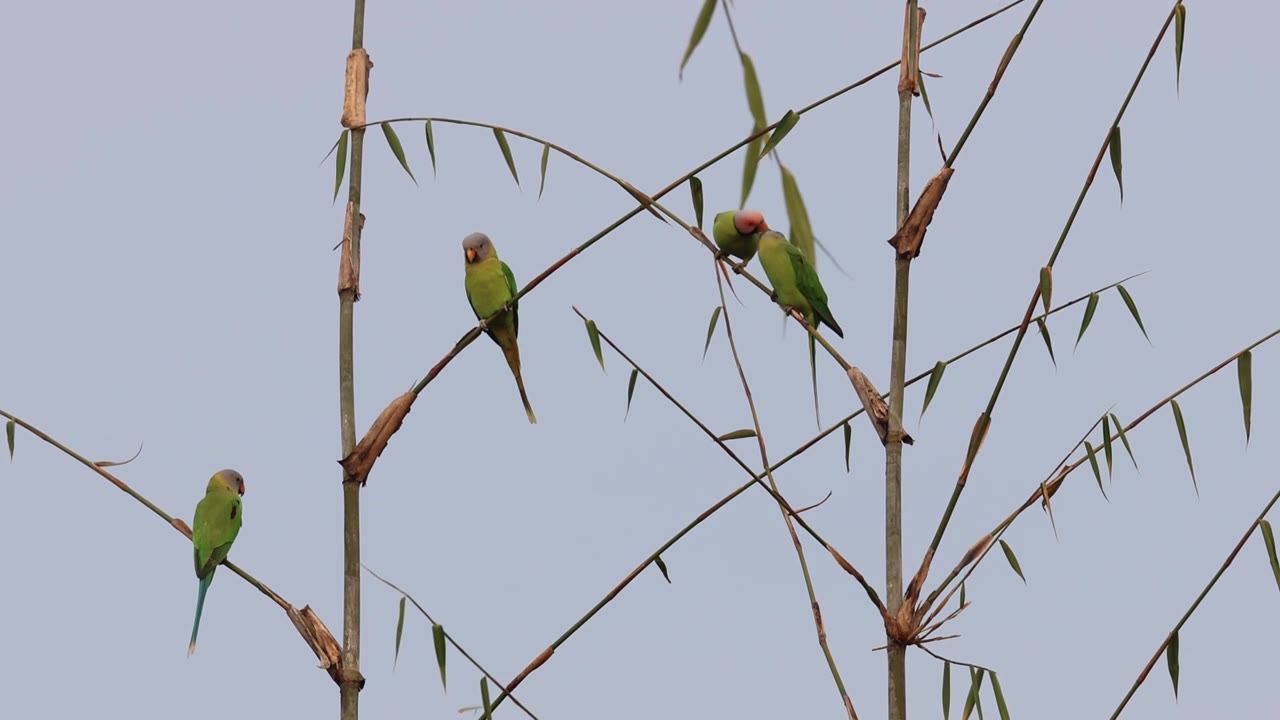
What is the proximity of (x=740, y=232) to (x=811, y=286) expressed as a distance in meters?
0.45

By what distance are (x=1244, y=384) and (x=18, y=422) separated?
2.75 m

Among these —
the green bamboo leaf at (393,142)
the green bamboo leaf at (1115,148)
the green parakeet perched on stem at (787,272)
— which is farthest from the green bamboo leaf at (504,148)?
the green parakeet perched on stem at (787,272)

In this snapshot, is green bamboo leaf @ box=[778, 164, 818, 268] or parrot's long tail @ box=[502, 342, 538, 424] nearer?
green bamboo leaf @ box=[778, 164, 818, 268]

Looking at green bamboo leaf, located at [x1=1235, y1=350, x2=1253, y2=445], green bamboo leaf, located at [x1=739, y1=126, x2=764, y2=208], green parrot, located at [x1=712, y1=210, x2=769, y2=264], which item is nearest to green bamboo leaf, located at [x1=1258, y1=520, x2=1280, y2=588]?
green bamboo leaf, located at [x1=1235, y1=350, x2=1253, y2=445]

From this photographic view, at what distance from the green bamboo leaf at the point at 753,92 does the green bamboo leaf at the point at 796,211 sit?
0.15 ft

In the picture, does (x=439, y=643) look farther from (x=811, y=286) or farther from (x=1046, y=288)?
(x=811, y=286)

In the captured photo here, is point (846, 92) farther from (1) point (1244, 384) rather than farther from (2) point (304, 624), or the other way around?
(2) point (304, 624)

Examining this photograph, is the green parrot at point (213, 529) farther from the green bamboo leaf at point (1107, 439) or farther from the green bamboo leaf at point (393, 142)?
the green bamboo leaf at point (1107, 439)

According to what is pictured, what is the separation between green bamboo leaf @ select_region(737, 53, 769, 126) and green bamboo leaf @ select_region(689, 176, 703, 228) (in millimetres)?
1840

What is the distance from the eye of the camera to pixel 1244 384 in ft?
9.93

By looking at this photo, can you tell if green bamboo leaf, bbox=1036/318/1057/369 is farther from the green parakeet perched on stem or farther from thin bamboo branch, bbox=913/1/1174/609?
the green parakeet perched on stem

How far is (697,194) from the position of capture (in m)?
3.19

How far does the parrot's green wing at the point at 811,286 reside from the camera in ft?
20.6

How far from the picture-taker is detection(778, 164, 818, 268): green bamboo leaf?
1.22m
